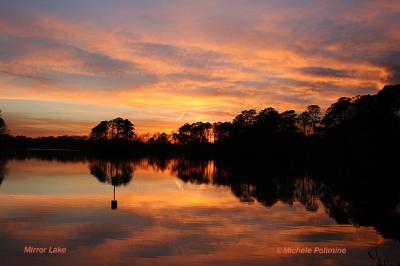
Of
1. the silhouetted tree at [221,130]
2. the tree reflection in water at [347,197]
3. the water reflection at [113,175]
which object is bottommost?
the tree reflection in water at [347,197]

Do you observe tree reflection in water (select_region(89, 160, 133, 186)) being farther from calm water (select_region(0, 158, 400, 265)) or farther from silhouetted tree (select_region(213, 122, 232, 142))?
silhouetted tree (select_region(213, 122, 232, 142))

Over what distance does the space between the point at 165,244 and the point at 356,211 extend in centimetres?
1461

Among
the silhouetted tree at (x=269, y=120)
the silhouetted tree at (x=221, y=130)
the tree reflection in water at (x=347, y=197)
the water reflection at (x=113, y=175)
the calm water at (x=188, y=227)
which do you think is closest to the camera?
the calm water at (x=188, y=227)

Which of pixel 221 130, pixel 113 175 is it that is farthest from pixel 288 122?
pixel 113 175

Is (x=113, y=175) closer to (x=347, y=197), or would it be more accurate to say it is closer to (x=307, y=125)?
(x=347, y=197)

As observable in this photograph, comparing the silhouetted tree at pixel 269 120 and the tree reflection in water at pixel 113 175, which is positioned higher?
the silhouetted tree at pixel 269 120

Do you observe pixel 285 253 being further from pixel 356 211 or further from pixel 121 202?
pixel 121 202

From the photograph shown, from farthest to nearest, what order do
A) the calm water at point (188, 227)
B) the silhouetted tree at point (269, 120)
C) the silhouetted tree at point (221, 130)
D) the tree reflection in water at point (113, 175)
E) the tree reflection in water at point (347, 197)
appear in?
the silhouetted tree at point (221, 130) → the silhouetted tree at point (269, 120) → the tree reflection in water at point (113, 175) → the tree reflection in water at point (347, 197) → the calm water at point (188, 227)

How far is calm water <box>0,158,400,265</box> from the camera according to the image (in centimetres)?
1506

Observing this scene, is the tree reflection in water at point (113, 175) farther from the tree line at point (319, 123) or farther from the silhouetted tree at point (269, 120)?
the silhouetted tree at point (269, 120)

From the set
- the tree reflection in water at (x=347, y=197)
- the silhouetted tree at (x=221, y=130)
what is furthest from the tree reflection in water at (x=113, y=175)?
the silhouetted tree at (x=221, y=130)

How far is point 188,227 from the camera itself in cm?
2014

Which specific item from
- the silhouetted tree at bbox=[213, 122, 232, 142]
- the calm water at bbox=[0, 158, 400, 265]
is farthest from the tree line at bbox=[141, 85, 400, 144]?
the calm water at bbox=[0, 158, 400, 265]

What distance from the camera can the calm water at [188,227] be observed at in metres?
15.1
